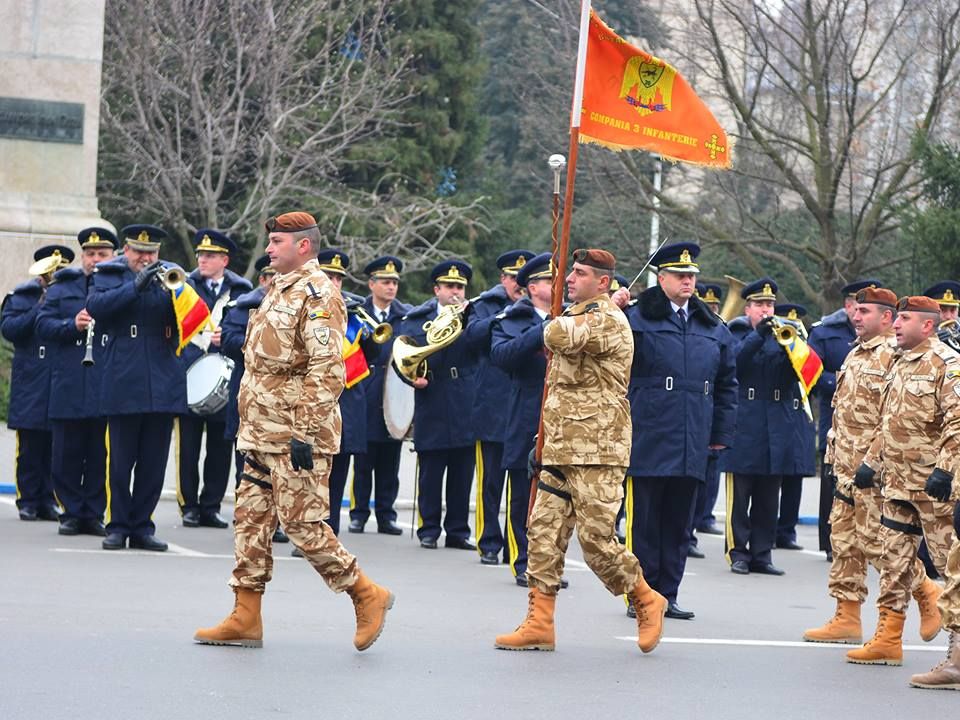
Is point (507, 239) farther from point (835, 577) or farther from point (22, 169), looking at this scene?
point (835, 577)

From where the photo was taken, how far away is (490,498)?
1331 centimetres

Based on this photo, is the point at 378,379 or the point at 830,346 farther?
the point at 378,379

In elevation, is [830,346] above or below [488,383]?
above

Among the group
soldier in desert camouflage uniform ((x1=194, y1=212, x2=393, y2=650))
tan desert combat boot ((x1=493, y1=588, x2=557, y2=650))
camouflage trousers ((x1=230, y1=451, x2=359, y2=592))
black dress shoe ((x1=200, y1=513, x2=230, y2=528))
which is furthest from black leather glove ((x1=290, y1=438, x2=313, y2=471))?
black dress shoe ((x1=200, y1=513, x2=230, y2=528))

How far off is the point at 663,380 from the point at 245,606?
302 centimetres

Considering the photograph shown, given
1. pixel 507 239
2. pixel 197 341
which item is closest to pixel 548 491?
pixel 197 341

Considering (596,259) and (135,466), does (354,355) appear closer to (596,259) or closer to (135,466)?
(135,466)

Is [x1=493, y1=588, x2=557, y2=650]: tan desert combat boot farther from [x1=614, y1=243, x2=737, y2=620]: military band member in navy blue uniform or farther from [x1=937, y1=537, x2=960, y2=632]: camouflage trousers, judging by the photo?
[x1=937, y1=537, x2=960, y2=632]: camouflage trousers

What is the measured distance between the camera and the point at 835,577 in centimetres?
1017

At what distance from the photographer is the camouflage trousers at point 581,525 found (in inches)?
359

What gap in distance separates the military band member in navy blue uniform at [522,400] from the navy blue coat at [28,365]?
12.8 ft

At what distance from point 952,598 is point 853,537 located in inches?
59.6

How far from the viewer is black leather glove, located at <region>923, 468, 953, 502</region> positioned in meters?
8.83

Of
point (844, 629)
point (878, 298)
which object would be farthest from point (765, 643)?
point (878, 298)
